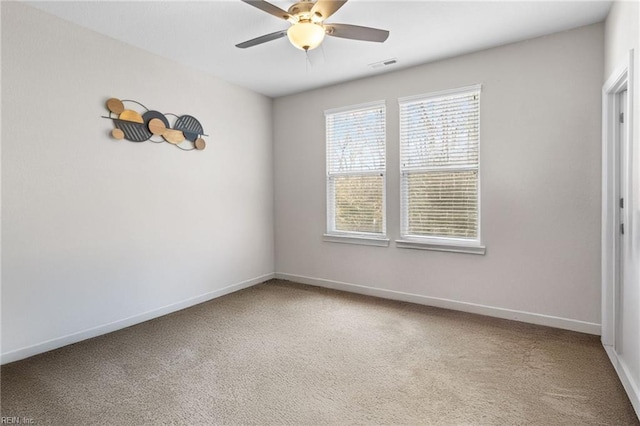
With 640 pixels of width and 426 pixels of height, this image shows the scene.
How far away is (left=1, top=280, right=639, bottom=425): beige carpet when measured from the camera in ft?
6.32

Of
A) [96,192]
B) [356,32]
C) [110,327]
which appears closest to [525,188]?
[356,32]

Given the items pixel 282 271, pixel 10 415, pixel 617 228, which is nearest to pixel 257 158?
pixel 282 271

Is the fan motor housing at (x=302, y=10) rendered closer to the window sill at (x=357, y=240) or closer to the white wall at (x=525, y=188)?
the white wall at (x=525, y=188)

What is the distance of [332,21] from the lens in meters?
2.81

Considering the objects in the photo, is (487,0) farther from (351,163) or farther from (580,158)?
(351,163)

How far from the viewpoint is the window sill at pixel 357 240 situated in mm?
4078

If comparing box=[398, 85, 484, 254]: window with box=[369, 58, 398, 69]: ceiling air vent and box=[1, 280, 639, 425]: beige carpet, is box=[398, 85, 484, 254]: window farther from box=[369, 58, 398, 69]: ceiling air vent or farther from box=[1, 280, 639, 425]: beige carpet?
box=[1, 280, 639, 425]: beige carpet

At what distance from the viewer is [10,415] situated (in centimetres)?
193

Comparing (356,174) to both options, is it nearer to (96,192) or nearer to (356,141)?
(356,141)

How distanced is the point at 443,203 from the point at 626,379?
6.69ft

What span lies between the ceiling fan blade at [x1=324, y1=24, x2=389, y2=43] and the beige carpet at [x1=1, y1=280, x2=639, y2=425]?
2422 millimetres

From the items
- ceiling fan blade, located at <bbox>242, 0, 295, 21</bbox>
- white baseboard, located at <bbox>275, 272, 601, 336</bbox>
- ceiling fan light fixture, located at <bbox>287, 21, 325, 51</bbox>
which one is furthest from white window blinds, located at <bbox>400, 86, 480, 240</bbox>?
ceiling fan blade, located at <bbox>242, 0, 295, 21</bbox>

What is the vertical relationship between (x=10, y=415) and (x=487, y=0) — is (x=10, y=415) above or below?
below

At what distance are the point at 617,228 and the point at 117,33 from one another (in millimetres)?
4565
